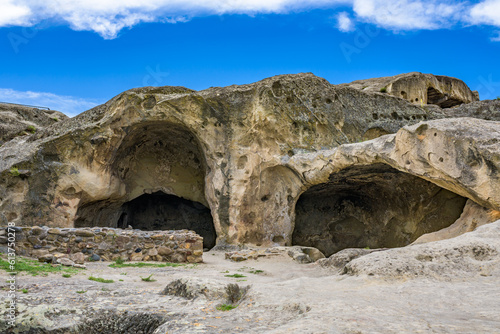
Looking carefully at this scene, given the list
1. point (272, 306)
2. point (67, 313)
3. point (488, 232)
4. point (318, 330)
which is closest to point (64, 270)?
point (67, 313)

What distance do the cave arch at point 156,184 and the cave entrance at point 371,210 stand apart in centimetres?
449

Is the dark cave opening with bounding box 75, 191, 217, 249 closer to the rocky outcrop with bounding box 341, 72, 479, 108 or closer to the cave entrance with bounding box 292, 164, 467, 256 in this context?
the cave entrance with bounding box 292, 164, 467, 256

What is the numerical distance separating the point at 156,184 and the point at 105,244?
332 inches

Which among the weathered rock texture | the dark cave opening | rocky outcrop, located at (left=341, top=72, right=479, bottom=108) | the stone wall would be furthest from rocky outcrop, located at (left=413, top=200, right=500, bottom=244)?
the dark cave opening

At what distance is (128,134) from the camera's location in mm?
14508

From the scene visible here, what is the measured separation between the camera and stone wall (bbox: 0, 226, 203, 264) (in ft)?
24.3

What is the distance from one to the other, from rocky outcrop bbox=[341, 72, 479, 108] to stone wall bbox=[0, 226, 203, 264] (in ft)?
39.6

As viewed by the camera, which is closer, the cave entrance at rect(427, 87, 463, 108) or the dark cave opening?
the dark cave opening

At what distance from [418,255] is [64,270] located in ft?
16.0

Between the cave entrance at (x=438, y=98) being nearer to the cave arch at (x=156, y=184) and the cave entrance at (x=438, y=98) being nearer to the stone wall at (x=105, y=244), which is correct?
the cave arch at (x=156, y=184)

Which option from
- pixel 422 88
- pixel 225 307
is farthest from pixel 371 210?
pixel 225 307

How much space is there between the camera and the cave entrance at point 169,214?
18484 millimetres

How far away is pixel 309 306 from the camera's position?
3.15 m

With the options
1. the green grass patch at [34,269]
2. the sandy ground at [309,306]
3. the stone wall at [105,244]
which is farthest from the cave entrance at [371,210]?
the green grass patch at [34,269]
